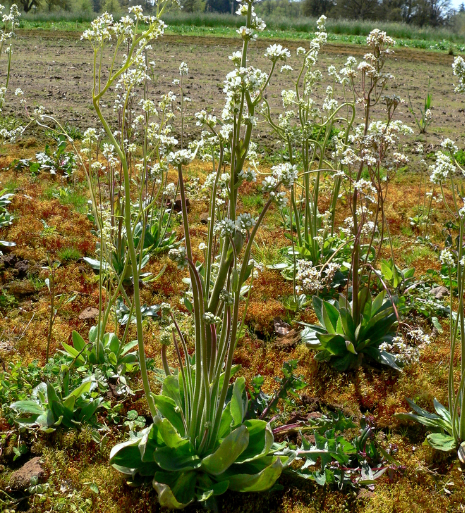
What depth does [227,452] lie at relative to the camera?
2.26 meters

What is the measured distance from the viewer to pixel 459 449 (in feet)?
9.21

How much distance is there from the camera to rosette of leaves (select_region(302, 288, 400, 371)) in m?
3.53

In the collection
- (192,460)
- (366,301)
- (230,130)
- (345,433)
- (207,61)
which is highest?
(207,61)

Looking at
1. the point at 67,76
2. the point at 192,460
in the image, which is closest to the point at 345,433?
the point at 192,460

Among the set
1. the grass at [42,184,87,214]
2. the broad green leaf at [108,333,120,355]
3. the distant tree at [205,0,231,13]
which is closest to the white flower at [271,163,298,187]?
the broad green leaf at [108,333,120,355]

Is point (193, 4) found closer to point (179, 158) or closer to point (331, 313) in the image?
point (331, 313)

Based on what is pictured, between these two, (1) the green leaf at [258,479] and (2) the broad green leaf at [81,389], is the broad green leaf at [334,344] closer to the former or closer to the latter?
(1) the green leaf at [258,479]

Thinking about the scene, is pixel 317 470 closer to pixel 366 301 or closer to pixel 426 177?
pixel 366 301

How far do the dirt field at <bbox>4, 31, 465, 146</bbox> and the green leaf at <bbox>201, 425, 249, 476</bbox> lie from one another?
21.8 ft

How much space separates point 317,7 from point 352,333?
5376 cm

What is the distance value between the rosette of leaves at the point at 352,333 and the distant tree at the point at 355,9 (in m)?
50.9

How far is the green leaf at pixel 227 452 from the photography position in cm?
221

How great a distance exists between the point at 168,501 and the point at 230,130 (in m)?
1.72

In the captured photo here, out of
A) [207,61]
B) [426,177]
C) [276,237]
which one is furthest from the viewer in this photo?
[207,61]
